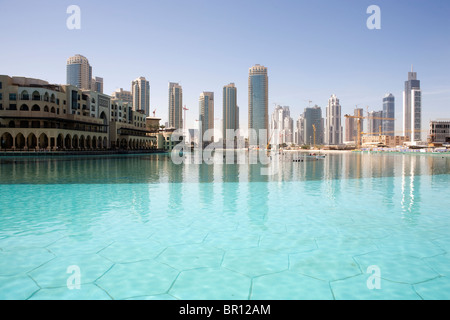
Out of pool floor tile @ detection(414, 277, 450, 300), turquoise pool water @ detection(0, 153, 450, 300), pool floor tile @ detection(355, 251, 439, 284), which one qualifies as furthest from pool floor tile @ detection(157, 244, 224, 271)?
pool floor tile @ detection(414, 277, 450, 300)

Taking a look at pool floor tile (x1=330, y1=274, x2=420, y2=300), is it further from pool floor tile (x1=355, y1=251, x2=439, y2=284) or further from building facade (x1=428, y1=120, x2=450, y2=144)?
building facade (x1=428, y1=120, x2=450, y2=144)

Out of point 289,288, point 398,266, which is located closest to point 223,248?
point 289,288

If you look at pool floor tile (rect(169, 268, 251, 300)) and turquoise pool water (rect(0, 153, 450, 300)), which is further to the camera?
turquoise pool water (rect(0, 153, 450, 300))

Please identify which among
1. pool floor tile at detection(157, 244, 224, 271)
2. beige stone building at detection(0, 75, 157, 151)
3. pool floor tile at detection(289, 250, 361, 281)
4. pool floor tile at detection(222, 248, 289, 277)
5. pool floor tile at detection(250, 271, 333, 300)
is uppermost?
beige stone building at detection(0, 75, 157, 151)

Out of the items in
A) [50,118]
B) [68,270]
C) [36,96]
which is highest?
[36,96]

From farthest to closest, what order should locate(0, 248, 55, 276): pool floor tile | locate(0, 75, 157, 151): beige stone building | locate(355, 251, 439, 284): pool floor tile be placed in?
locate(0, 75, 157, 151): beige stone building → locate(0, 248, 55, 276): pool floor tile → locate(355, 251, 439, 284): pool floor tile

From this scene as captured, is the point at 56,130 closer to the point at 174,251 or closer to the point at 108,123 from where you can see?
the point at 108,123

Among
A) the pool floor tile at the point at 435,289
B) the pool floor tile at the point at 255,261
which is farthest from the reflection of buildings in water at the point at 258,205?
the pool floor tile at the point at 435,289

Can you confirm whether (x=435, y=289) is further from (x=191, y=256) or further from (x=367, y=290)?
(x=191, y=256)

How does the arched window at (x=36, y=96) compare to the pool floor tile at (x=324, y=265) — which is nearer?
the pool floor tile at (x=324, y=265)

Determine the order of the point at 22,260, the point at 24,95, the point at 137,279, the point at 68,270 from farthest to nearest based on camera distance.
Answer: the point at 24,95, the point at 22,260, the point at 68,270, the point at 137,279

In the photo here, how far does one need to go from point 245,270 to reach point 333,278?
1815mm

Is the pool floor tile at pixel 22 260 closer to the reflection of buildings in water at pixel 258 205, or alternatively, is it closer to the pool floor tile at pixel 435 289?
the reflection of buildings in water at pixel 258 205

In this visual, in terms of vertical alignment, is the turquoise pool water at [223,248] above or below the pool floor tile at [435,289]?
above
